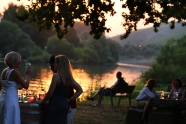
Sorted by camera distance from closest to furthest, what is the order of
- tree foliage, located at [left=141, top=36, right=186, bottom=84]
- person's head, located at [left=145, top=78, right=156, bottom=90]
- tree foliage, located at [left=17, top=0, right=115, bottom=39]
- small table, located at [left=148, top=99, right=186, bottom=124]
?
1. small table, located at [left=148, top=99, right=186, bottom=124]
2. person's head, located at [left=145, top=78, right=156, bottom=90]
3. tree foliage, located at [left=17, top=0, right=115, bottom=39]
4. tree foliage, located at [left=141, top=36, right=186, bottom=84]

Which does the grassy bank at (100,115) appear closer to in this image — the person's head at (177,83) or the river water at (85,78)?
the person's head at (177,83)

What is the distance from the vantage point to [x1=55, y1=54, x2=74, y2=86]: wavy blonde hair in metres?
7.38

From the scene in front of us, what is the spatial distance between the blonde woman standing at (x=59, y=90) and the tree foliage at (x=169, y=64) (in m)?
37.9

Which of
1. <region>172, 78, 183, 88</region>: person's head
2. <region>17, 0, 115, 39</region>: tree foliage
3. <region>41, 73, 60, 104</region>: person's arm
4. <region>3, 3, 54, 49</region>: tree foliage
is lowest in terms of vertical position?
<region>172, 78, 183, 88</region>: person's head

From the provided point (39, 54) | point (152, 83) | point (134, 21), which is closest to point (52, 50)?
point (39, 54)

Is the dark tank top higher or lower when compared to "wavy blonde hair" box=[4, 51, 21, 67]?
lower

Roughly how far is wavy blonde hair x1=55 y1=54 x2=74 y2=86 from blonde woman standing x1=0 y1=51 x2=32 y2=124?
46 cm

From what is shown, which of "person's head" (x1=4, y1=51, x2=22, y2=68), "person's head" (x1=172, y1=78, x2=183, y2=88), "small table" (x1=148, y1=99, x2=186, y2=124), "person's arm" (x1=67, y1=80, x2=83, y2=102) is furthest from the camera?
"person's head" (x1=172, y1=78, x2=183, y2=88)

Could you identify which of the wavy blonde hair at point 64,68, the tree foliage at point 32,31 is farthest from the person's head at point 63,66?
the tree foliage at point 32,31

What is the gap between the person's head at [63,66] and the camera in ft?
24.2

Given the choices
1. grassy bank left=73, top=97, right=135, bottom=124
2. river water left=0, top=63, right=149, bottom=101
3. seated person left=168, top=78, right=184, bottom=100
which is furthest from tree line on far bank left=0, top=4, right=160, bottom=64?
seated person left=168, top=78, right=184, bottom=100

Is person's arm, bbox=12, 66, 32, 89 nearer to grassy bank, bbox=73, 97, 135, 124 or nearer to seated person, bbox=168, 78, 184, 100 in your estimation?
grassy bank, bbox=73, 97, 135, 124

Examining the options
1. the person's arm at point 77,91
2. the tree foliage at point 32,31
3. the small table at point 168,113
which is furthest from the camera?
the tree foliage at point 32,31

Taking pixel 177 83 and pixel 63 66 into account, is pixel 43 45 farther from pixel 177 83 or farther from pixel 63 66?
pixel 63 66
